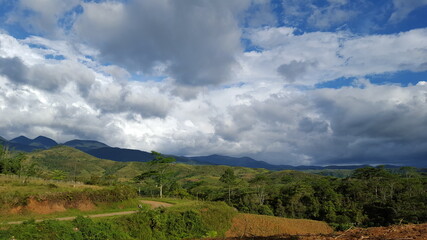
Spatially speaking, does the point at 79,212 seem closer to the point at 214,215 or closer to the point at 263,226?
the point at 214,215

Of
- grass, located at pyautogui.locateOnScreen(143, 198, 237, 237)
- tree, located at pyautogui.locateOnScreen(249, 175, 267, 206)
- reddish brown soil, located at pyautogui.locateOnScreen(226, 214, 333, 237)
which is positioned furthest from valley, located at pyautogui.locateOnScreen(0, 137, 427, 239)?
tree, located at pyautogui.locateOnScreen(249, 175, 267, 206)

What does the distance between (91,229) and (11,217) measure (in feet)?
27.9

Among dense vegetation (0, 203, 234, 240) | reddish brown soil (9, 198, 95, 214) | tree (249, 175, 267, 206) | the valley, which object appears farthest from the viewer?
tree (249, 175, 267, 206)

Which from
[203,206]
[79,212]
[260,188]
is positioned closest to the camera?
[79,212]

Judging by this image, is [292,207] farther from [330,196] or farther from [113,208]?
[113,208]

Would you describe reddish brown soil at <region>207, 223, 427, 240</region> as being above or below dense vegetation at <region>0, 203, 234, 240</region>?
above

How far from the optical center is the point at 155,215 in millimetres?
22609

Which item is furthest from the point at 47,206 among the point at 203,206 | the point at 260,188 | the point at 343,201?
the point at 343,201

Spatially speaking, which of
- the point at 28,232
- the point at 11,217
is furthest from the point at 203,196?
the point at 28,232

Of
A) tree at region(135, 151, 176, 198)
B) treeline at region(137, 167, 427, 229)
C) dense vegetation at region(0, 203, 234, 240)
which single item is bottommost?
treeline at region(137, 167, 427, 229)

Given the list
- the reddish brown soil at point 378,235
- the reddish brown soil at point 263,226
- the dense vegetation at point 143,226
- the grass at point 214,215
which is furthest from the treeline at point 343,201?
the reddish brown soil at point 378,235

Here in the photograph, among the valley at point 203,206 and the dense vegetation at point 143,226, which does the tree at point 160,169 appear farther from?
the dense vegetation at point 143,226

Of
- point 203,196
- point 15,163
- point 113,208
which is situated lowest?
point 203,196

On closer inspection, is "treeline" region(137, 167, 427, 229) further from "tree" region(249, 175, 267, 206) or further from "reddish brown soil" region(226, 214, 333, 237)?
"reddish brown soil" region(226, 214, 333, 237)
